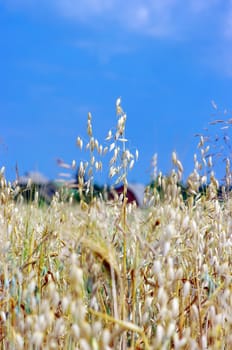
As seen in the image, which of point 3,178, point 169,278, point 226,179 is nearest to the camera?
point 169,278

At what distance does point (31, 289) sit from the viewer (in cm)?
140

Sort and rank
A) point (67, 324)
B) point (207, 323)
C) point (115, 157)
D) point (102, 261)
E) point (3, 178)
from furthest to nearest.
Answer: point (3, 178) → point (115, 157) → point (207, 323) → point (67, 324) → point (102, 261)

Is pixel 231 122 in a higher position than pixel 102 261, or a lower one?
higher

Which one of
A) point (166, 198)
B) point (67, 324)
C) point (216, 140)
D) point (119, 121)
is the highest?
point (216, 140)

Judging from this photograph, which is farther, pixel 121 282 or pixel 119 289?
pixel 119 289

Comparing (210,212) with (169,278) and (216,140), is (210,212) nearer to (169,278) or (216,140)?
(216,140)

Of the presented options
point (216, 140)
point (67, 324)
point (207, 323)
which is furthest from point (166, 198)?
point (216, 140)

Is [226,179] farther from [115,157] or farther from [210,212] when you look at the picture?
[115,157]

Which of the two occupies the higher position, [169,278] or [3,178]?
[3,178]

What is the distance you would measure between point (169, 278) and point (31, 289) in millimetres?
321

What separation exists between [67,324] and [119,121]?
0.65 metres

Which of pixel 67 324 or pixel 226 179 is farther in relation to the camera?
pixel 226 179

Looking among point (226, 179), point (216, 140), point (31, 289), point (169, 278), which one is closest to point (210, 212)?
point (226, 179)

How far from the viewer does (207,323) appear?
1.87 metres
